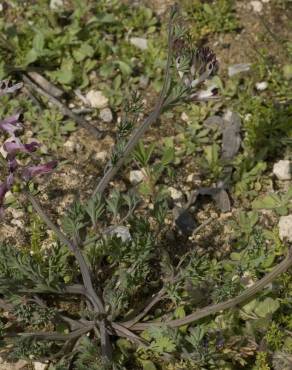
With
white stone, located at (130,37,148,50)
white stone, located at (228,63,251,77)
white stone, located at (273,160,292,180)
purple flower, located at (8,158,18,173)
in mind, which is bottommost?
white stone, located at (273,160,292,180)

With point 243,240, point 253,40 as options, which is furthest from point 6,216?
point 253,40

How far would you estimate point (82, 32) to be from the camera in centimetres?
453

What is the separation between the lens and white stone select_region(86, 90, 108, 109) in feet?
14.0

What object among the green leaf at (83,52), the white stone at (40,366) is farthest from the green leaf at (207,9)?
the white stone at (40,366)

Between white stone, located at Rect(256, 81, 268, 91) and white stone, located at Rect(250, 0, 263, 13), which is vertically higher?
white stone, located at Rect(250, 0, 263, 13)

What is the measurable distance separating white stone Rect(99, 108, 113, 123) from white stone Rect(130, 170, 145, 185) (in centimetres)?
48

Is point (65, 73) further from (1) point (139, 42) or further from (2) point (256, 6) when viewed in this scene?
(2) point (256, 6)

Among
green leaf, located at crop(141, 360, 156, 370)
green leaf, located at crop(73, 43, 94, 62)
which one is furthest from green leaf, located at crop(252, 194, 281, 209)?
green leaf, located at crop(73, 43, 94, 62)

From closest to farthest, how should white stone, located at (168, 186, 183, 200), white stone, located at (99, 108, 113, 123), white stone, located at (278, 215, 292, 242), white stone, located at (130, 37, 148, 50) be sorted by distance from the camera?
white stone, located at (278, 215, 292, 242) < white stone, located at (168, 186, 183, 200) < white stone, located at (99, 108, 113, 123) < white stone, located at (130, 37, 148, 50)

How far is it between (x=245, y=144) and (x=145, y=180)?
2.45ft

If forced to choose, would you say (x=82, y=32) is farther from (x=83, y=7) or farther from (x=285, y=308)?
(x=285, y=308)

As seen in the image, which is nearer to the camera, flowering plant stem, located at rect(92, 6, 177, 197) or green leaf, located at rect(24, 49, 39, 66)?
flowering plant stem, located at rect(92, 6, 177, 197)

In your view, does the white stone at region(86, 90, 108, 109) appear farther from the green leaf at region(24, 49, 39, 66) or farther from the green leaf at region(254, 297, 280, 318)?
the green leaf at region(254, 297, 280, 318)

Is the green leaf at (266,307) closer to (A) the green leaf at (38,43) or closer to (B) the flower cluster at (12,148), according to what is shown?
(B) the flower cluster at (12,148)
